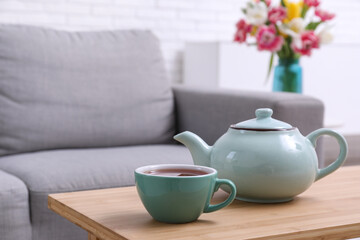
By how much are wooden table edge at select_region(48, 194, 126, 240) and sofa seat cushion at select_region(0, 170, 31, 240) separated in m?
0.49

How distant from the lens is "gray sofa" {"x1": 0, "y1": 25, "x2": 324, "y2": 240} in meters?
1.82

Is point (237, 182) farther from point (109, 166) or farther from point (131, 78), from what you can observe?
point (131, 78)

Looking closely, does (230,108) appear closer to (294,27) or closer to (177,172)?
(294,27)

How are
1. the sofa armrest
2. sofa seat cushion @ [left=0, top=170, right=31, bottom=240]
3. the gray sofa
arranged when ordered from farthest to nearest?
the sofa armrest → the gray sofa → sofa seat cushion @ [left=0, top=170, right=31, bottom=240]

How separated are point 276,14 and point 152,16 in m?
0.95

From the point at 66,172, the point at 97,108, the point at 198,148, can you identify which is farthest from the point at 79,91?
the point at 198,148

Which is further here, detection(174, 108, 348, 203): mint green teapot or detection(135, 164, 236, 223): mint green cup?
detection(174, 108, 348, 203): mint green teapot

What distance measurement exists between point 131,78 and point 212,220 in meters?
1.37

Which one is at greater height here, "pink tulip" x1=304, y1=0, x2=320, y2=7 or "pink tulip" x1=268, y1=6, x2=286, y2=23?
"pink tulip" x1=304, y1=0, x2=320, y2=7

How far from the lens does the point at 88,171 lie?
173cm

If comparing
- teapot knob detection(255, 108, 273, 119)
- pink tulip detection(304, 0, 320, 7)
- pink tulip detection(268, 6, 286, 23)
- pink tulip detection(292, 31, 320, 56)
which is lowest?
teapot knob detection(255, 108, 273, 119)

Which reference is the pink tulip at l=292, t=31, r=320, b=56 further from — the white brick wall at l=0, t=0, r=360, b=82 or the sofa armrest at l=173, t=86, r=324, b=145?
the white brick wall at l=0, t=0, r=360, b=82

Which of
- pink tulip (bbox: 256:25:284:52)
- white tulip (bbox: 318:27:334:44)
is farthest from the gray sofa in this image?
white tulip (bbox: 318:27:334:44)

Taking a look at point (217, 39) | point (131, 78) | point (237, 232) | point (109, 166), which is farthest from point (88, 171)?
point (217, 39)
